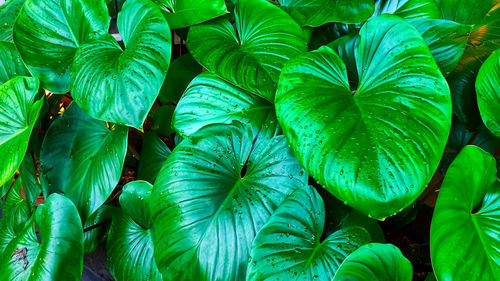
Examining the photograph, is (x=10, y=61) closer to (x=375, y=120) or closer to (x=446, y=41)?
(x=375, y=120)

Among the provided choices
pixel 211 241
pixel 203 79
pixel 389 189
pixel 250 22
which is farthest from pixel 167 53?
pixel 389 189

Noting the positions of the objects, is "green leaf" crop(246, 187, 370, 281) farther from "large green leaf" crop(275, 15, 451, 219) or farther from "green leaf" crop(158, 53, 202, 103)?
"green leaf" crop(158, 53, 202, 103)

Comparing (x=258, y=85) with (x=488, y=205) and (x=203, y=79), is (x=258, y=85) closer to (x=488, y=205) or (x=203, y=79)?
(x=203, y=79)

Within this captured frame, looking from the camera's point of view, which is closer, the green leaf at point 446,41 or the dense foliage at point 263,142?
the dense foliage at point 263,142

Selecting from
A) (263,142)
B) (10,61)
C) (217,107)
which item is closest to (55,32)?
(10,61)

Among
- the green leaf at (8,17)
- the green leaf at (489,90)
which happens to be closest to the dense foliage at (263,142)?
the green leaf at (489,90)

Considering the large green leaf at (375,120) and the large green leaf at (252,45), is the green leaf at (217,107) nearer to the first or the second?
the large green leaf at (252,45)

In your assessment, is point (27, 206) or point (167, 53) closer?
point (167, 53)
